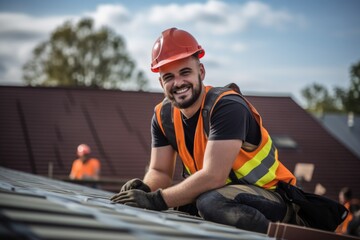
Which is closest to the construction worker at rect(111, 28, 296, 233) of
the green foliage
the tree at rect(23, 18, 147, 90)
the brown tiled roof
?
the brown tiled roof

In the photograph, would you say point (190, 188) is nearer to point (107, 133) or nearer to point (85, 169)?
point (85, 169)

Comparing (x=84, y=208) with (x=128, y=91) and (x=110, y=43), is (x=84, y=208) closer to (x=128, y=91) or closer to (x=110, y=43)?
(x=128, y=91)

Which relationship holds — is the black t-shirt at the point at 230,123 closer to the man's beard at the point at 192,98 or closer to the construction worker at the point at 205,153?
the construction worker at the point at 205,153

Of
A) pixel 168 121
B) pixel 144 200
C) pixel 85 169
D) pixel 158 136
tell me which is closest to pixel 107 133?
pixel 85 169

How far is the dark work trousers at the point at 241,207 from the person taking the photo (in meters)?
3.30

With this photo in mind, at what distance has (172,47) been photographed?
12.2ft

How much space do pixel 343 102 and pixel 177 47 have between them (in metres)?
62.9

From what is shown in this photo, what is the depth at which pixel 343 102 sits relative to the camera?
208ft

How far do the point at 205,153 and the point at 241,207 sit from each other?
16.4 inches

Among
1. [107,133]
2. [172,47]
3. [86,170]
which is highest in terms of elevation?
[172,47]

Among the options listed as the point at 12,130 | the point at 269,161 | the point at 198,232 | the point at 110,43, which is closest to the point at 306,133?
the point at 12,130

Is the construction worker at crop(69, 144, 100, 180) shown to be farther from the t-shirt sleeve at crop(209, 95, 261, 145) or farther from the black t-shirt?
the t-shirt sleeve at crop(209, 95, 261, 145)

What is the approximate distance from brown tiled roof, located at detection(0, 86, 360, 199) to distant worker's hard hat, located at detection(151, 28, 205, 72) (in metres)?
13.5

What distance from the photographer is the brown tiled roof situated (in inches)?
688
